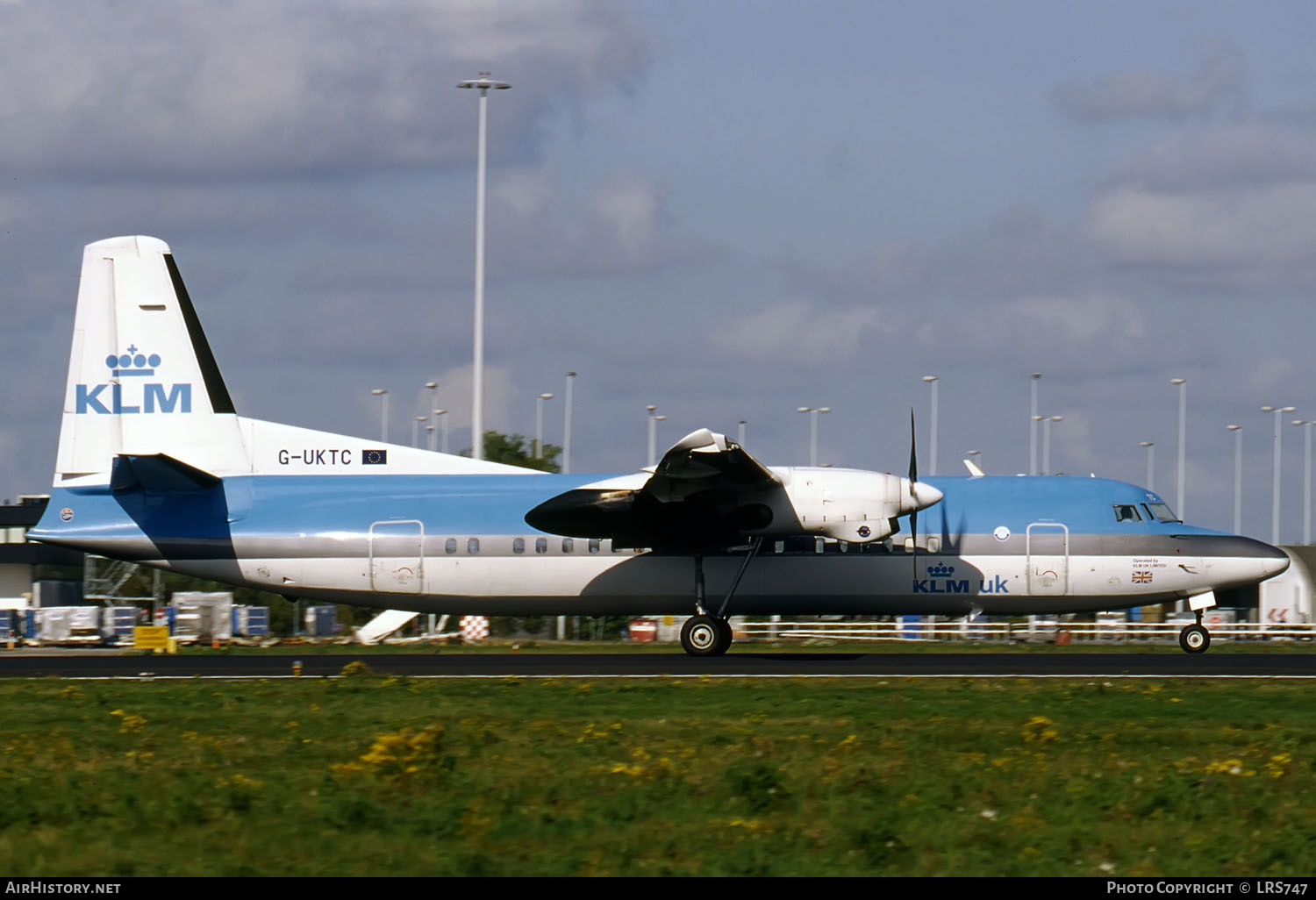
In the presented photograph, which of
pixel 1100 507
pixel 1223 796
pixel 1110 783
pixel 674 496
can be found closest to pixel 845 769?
pixel 1110 783

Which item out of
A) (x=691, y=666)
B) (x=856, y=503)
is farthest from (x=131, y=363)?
(x=856, y=503)

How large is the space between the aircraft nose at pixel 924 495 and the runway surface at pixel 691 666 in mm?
2759

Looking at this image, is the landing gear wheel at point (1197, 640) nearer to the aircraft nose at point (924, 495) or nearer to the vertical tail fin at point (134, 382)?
the aircraft nose at point (924, 495)

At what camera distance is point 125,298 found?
27781 mm

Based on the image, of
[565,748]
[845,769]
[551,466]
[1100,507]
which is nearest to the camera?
[845,769]

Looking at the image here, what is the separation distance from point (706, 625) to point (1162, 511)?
905 cm

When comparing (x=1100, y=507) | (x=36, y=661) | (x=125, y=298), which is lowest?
(x=36, y=661)

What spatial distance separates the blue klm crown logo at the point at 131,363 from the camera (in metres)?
27.7

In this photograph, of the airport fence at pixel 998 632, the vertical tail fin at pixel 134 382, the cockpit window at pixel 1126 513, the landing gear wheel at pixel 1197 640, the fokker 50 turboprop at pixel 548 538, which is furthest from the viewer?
the airport fence at pixel 998 632

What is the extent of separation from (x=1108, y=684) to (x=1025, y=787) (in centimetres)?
845

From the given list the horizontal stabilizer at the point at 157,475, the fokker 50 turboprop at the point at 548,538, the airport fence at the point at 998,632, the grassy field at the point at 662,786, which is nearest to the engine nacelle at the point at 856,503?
the fokker 50 turboprop at the point at 548,538

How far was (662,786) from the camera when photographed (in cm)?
1214

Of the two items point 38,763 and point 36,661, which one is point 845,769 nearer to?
point 38,763

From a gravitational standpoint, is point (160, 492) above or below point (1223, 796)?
above
